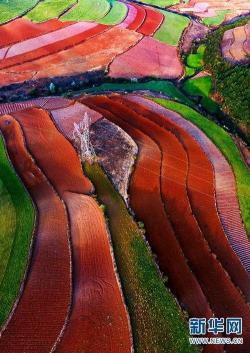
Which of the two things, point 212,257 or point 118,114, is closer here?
point 212,257

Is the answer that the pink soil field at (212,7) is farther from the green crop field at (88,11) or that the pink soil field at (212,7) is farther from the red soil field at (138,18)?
the green crop field at (88,11)

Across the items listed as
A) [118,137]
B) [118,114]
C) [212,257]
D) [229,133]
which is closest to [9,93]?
[118,114]

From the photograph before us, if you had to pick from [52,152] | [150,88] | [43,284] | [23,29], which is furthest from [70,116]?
[23,29]

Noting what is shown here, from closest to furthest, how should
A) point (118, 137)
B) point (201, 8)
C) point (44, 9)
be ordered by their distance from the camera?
point (118, 137), point (44, 9), point (201, 8)

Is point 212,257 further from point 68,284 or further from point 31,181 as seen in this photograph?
point 31,181

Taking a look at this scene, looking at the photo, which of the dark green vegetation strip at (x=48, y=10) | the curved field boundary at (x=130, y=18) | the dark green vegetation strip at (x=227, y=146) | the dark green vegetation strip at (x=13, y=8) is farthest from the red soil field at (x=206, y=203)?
the dark green vegetation strip at (x=13, y=8)

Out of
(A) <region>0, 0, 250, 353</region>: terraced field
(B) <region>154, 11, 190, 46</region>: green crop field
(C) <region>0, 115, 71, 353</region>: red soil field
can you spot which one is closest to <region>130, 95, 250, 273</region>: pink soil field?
(A) <region>0, 0, 250, 353</region>: terraced field

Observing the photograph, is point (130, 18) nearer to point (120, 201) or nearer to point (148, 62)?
point (148, 62)

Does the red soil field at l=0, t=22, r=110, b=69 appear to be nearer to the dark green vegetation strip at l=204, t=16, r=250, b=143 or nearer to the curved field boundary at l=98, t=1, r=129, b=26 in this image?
the curved field boundary at l=98, t=1, r=129, b=26
